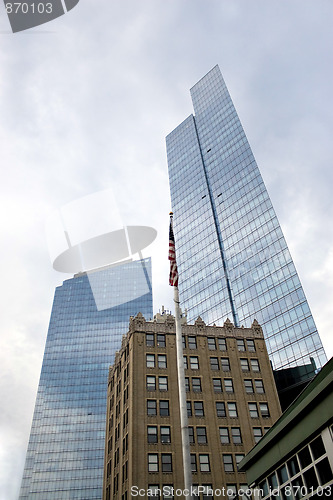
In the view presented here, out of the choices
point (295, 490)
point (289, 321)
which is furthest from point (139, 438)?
point (289, 321)

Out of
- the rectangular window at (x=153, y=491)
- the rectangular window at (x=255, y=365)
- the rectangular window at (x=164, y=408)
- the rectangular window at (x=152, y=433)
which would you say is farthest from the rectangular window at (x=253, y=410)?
the rectangular window at (x=153, y=491)

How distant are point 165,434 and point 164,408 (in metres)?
3.47

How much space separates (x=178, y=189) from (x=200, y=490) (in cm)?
12514

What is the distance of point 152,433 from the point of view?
5400 centimetres

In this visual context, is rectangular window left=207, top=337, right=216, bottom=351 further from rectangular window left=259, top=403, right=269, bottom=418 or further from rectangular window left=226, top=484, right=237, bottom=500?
rectangular window left=226, top=484, right=237, bottom=500

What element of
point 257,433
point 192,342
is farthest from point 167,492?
point 192,342

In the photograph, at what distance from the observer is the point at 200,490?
50062 millimetres

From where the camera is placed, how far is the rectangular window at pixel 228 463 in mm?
52959

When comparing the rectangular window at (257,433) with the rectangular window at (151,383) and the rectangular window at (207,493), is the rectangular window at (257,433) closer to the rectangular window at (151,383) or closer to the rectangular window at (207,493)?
the rectangular window at (207,493)

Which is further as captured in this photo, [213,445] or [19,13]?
[213,445]

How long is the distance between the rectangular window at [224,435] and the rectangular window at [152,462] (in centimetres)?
939

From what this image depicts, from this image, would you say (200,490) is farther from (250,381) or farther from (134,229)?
(134,229)

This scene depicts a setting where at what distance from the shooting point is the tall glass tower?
328ft

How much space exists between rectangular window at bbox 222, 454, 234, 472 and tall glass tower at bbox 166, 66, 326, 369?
134ft
